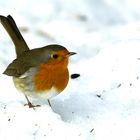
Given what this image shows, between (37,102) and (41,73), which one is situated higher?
(41,73)

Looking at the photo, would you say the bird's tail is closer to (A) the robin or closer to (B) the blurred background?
(A) the robin

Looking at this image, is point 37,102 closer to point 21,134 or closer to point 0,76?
point 21,134

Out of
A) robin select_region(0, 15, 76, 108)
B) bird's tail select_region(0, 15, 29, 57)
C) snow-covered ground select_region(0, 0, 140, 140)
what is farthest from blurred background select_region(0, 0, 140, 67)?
robin select_region(0, 15, 76, 108)

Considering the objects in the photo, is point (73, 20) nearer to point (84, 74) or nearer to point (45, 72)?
point (84, 74)

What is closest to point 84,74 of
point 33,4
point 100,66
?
point 100,66

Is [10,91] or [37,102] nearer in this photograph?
[37,102]

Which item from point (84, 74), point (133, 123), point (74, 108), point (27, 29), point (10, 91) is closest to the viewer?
point (133, 123)

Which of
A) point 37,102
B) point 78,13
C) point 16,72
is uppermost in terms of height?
point 16,72

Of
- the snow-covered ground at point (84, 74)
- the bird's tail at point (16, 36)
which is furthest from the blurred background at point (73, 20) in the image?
the bird's tail at point (16, 36)
